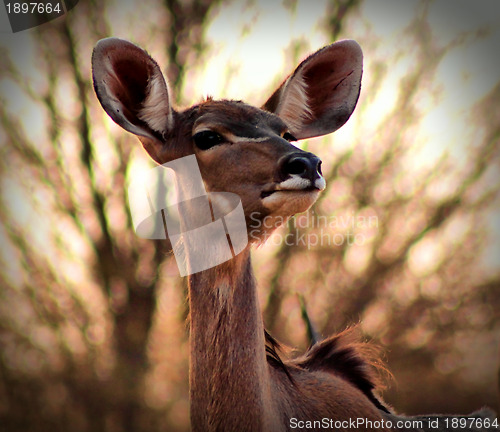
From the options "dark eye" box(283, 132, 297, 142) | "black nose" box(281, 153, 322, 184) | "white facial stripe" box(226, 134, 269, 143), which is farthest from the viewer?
"dark eye" box(283, 132, 297, 142)

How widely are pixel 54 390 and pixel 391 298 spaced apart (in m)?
7.08

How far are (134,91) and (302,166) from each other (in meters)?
1.22

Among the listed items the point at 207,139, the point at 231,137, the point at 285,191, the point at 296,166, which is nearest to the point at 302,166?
the point at 296,166

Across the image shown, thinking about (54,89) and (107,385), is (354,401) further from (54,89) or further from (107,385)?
(54,89)

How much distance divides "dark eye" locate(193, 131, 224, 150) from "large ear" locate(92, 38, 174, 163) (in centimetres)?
27

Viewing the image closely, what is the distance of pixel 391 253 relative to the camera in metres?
9.91

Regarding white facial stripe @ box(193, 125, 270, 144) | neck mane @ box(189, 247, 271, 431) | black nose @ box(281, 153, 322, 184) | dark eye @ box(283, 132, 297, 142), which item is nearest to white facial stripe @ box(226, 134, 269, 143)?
white facial stripe @ box(193, 125, 270, 144)

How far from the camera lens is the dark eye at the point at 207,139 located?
2594 mm

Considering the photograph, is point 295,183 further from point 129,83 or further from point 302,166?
point 129,83

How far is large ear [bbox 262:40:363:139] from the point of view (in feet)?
9.98

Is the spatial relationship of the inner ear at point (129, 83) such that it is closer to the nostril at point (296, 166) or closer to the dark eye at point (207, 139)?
the dark eye at point (207, 139)

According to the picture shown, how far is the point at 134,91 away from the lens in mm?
2828

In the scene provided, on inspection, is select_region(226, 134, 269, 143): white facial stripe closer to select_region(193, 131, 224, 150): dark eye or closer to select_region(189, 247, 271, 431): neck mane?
select_region(193, 131, 224, 150): dark eye

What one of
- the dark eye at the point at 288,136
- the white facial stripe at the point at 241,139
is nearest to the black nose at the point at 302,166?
the white facial stripe at the point at 241,139
